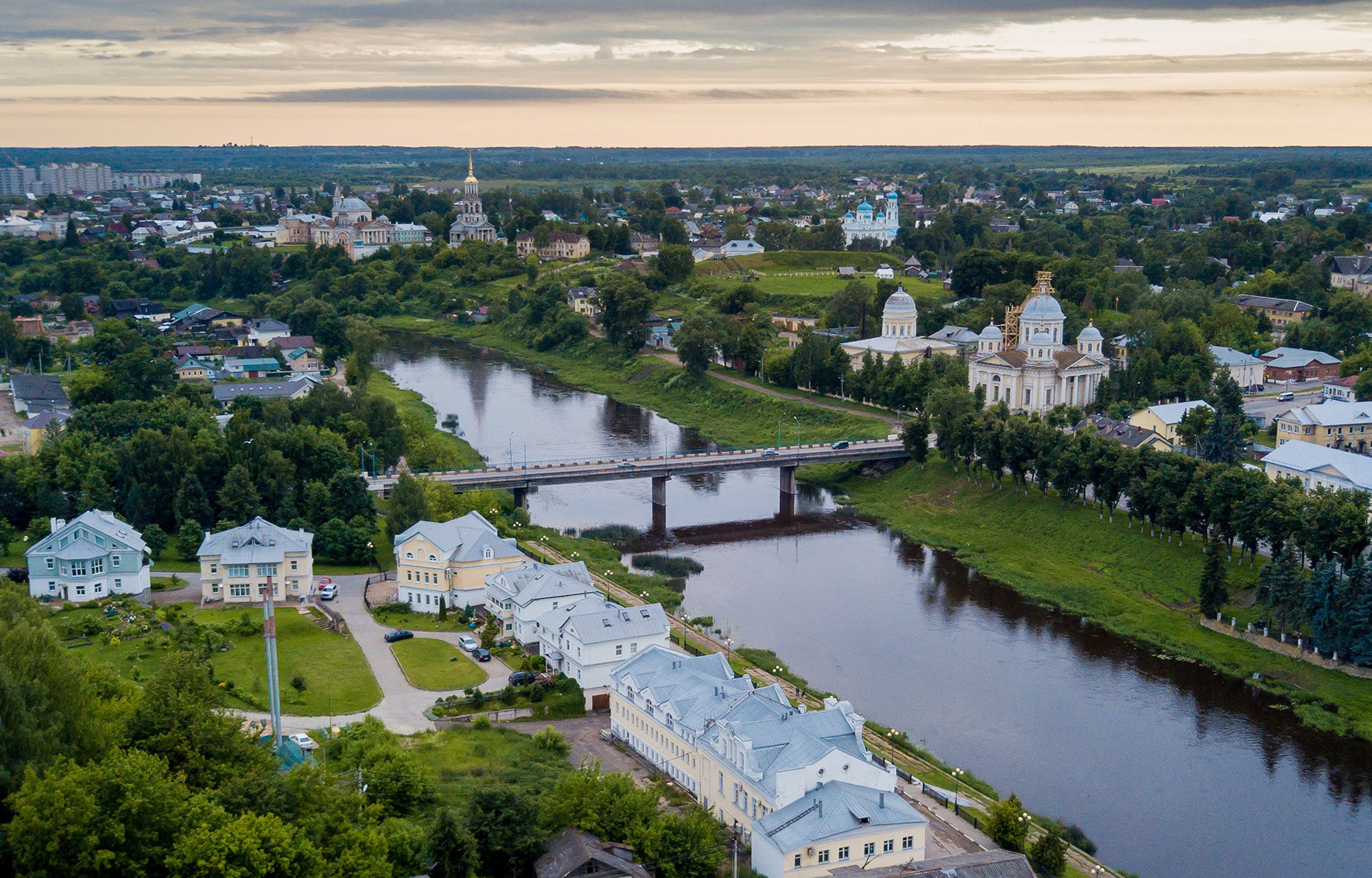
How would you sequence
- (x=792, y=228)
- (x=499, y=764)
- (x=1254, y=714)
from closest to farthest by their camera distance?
(x=499, y=764) < (x=1254, y=714) < (x=792, y=228)

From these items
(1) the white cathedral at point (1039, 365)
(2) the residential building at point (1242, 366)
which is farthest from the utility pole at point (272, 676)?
(2) the residential building at point (1242, 366)

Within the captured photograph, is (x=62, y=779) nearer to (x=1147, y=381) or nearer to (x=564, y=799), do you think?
(x=564, y=799)

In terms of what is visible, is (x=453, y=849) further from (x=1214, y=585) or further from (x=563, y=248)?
(x=563, y=248)

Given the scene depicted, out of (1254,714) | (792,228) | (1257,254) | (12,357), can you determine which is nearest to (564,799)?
(1254,714)

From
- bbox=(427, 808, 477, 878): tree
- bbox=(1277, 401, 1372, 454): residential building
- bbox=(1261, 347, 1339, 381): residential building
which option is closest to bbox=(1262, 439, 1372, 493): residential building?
Result: bbox=(1277, 401, 1372, 454): residential building

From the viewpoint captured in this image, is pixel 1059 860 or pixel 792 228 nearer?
pixel 1059 860

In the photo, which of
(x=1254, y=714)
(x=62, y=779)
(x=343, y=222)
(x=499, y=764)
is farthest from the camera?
(x=343, y=222)

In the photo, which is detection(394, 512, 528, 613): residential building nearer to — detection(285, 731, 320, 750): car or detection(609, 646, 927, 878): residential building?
detection(609, 646, 927, 878): residential building

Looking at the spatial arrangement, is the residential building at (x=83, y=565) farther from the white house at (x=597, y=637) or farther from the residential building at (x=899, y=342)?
the residential building at (x=899, y=342)
